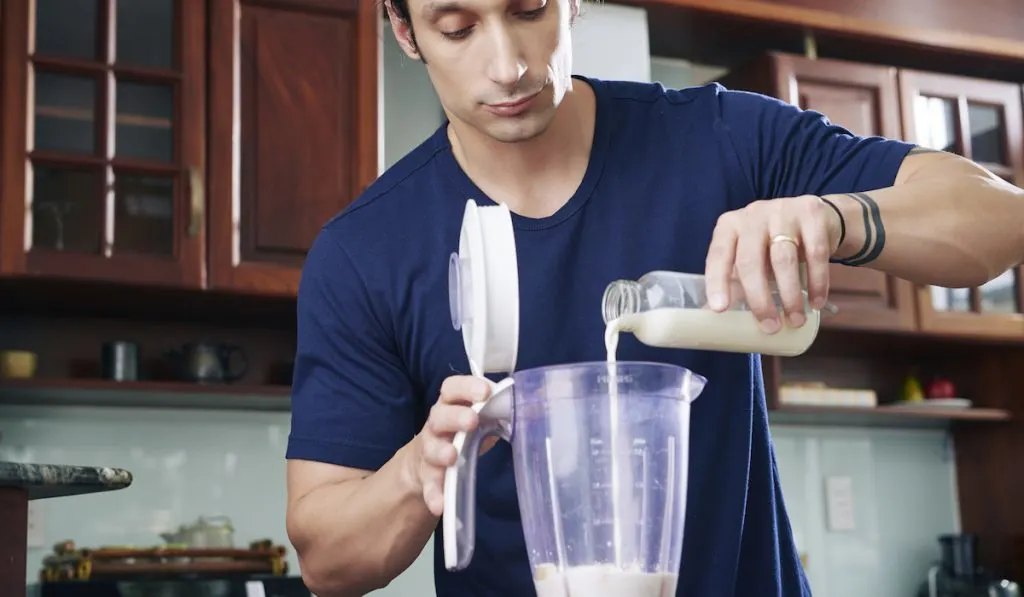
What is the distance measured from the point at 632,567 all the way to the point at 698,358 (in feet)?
1.37

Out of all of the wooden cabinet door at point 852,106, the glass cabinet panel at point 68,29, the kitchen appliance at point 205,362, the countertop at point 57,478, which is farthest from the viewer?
the wooden cabinet door at point 852,106

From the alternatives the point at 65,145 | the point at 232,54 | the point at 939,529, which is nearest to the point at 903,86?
the point at 939,529

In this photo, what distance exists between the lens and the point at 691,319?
2.97ft

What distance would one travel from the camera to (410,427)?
1233 millimetres

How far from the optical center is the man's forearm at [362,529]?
A: 0.97 m

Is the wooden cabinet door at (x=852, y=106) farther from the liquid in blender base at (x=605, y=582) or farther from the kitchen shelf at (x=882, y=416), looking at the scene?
the liquid in blender base at (x=605, y=582)

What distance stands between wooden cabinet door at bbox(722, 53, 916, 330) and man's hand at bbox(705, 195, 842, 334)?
215 centimetres

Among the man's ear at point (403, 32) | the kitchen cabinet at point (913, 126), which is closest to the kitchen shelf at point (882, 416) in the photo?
the kitchen cabinet at point (913, 126)

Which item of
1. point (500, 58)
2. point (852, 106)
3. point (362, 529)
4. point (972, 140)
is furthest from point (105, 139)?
point (972, 140)

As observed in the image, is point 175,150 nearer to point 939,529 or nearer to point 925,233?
point 925,233

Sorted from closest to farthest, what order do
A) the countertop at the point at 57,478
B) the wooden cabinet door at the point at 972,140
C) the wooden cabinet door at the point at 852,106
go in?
the countertop at the point at 57,478
the wooden cabinet door at the point at 852,106
the wooden cabinet door at the point at 972,140

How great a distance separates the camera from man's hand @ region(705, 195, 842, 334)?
84cm

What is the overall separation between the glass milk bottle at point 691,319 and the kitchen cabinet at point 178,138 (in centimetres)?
164

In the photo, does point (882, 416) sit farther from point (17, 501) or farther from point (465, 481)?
point (465, 481)
